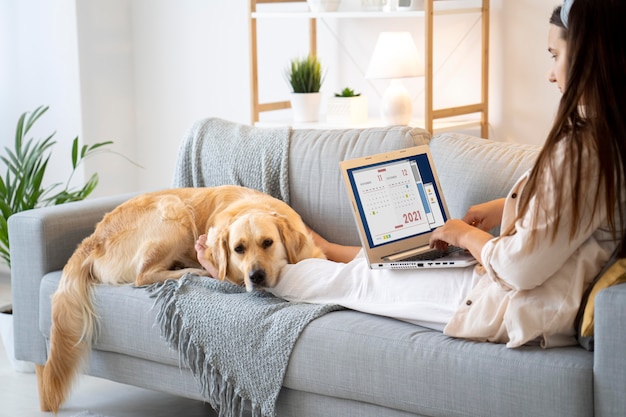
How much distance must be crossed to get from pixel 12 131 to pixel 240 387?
2.77 meters

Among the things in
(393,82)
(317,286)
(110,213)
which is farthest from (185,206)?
(393,82)

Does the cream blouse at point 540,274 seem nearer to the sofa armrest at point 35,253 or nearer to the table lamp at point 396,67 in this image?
the sofa armrest at point 35,253

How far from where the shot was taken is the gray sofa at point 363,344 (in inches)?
73.9

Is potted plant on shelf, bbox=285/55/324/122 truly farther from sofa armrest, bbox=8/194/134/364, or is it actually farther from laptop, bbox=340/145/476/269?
laptop, bbox=340/145/476/269

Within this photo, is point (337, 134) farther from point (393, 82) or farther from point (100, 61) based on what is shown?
point (100, 61)

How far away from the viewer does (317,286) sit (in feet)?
7.97

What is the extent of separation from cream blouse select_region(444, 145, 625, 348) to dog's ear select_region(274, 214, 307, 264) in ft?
2.27

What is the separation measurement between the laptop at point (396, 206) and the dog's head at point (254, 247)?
0.95 ft

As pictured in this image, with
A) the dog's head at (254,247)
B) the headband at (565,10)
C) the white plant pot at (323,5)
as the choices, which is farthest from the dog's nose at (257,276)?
the white plant pot at (323,5)

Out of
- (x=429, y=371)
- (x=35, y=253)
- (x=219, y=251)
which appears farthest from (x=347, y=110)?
(x=429, y=371)

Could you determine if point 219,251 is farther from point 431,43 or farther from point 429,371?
point 431,43

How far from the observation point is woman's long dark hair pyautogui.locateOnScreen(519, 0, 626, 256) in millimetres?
1785

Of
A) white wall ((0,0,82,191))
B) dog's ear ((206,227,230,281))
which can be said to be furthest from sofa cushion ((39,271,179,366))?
white wall ((0,0,82,191))

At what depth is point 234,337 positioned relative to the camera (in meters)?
2.37
